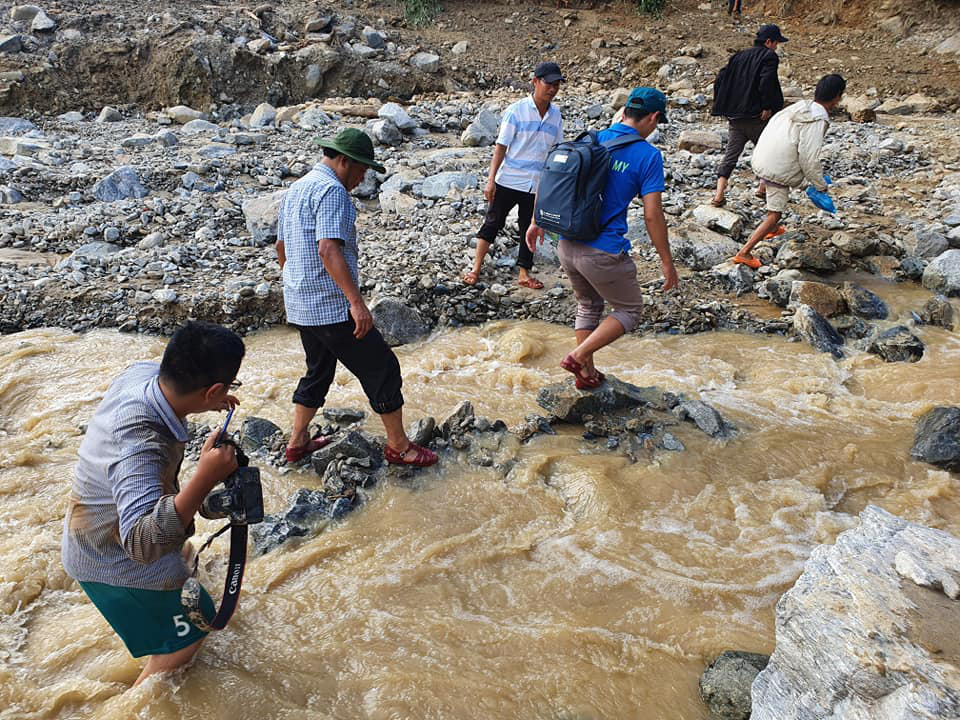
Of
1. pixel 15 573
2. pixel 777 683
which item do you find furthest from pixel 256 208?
pixel 777 683

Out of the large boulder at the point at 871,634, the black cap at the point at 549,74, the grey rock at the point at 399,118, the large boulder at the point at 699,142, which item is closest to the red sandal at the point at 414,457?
the large boulder at the point at 871,634

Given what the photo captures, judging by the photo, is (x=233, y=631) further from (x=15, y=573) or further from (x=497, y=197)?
(x=497, y=197)

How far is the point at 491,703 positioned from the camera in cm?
291

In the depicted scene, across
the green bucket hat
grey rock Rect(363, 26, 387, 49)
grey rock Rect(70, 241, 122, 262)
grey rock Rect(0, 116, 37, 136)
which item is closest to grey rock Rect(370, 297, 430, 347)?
the green bucket hat

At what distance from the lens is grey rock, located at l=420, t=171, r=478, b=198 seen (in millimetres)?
8477

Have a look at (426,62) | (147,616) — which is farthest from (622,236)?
→ (426,62)

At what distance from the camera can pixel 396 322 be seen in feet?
20.6

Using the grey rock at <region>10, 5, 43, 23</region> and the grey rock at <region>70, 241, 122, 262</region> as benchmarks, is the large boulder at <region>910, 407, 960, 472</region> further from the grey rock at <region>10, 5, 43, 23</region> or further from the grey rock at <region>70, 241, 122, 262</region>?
the grey rock at <region>10, 5, 43, 23</region>

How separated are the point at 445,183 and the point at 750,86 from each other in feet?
12.0

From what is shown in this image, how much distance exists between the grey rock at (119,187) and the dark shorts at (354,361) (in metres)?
5.78

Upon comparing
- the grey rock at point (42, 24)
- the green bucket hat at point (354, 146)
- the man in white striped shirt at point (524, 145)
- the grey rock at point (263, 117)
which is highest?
the grey rock at point (42, 24)

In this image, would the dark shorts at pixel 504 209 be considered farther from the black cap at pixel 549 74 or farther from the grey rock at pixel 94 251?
the grey rock at pixel 94 251

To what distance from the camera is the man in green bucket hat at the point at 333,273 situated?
139 inches

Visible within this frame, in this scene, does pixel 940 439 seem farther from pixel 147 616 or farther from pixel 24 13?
pixel 24 13
